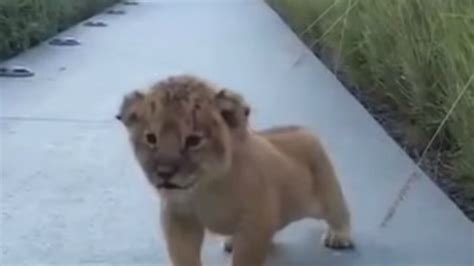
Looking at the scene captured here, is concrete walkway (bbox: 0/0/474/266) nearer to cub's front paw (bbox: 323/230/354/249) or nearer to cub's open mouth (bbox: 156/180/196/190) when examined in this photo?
cub's front paw (bbox: 323/230/354/249)

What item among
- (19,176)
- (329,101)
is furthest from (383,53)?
(19,176)

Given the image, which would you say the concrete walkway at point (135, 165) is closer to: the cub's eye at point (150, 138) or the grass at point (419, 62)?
the grass at point (419, 62)

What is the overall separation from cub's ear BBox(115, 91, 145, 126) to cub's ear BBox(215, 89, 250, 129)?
16 cm

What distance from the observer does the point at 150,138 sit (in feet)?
8.68

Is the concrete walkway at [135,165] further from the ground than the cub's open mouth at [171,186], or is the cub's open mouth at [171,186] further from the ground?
the cub's open mouth at [171,186]

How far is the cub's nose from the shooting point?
2.61 m

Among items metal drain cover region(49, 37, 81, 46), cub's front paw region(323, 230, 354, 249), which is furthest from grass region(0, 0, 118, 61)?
cub's front paw region(323, 230, 354, 249)

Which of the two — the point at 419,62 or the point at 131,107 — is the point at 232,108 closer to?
the point at 131,107

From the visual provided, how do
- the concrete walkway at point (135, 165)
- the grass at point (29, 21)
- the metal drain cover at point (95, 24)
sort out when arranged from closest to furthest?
the concrete walkway at point (135, 165), the grass at point (29, 21), the metal drain cover at point (95, 24)

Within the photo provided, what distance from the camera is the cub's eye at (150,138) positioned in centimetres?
263

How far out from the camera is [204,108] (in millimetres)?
2689

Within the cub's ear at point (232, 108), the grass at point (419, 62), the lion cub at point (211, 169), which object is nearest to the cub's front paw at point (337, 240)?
the lion cub at point (211, 169)

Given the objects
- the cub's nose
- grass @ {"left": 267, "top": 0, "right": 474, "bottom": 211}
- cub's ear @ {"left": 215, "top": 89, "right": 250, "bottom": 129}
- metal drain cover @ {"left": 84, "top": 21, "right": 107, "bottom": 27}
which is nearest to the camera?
the cub's nose

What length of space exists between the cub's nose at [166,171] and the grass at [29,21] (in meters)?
5.39
